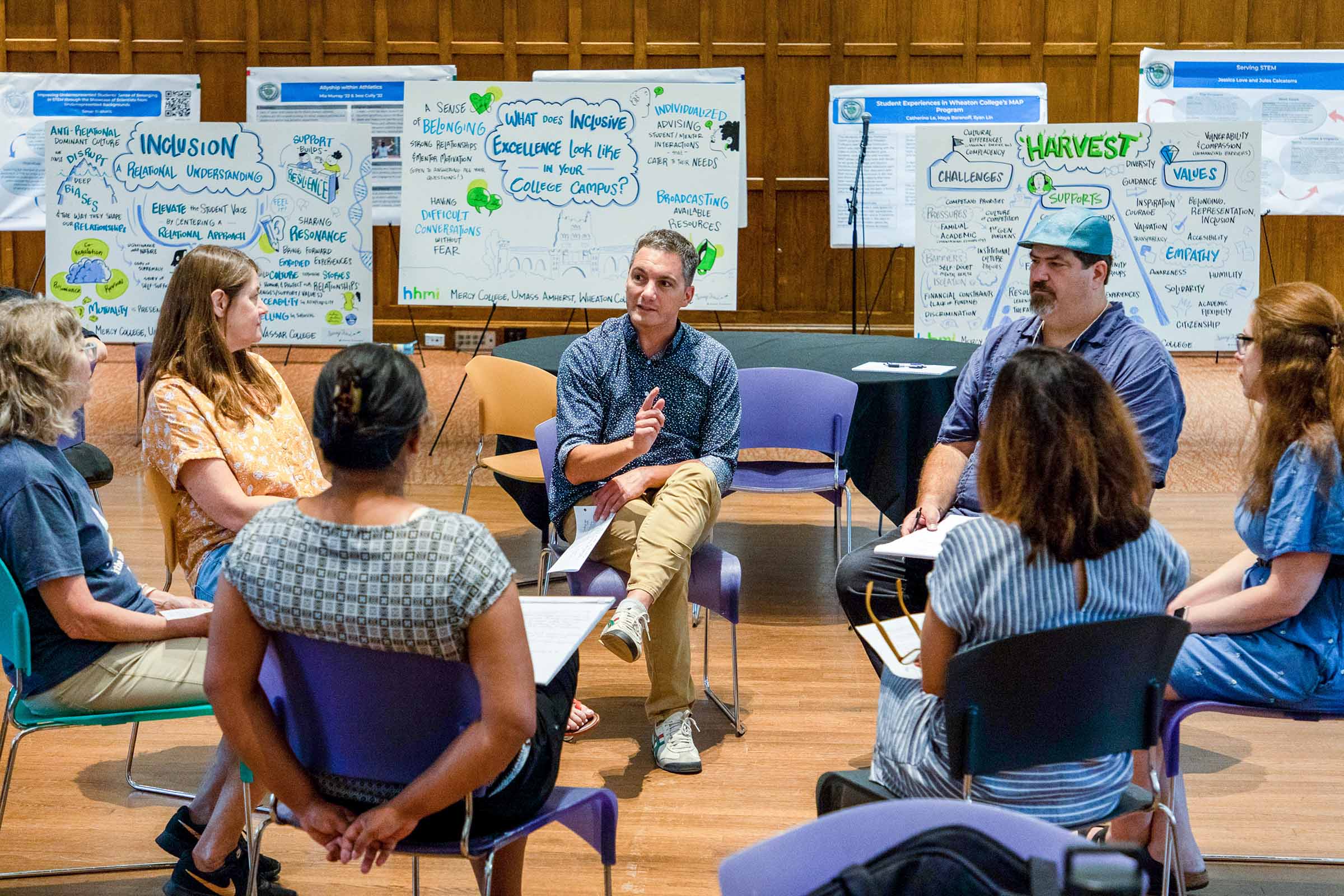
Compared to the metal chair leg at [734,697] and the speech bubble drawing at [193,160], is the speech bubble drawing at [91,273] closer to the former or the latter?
the speech bubble drawing at [193,160]

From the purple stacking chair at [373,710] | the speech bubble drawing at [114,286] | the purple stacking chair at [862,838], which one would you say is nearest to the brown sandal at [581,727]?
the purple stacking chair at [373,710]

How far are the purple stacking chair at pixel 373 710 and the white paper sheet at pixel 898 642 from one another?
0.63m

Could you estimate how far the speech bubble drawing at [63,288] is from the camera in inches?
261

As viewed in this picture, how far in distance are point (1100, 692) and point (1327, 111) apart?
793 cm

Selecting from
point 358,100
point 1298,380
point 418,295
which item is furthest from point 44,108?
point 1298,380

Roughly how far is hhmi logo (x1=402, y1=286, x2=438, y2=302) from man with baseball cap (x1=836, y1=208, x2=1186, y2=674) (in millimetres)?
4152

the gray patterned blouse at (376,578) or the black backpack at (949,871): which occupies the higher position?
the gray patterned blouse at (376,578)

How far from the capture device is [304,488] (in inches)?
110

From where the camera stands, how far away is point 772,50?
8984 mm

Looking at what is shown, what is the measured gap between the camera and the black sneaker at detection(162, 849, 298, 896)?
233cm

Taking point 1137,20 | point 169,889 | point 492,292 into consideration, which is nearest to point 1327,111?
point 1137,20

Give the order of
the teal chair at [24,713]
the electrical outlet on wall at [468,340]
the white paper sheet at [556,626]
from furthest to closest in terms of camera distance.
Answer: the electrical outlet on wall at [468,340], the teal chair at [24,713], the white paper sheet at [556,626]

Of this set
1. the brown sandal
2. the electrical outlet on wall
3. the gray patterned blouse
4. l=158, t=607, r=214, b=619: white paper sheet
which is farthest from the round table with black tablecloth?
the electrical outlet on wall

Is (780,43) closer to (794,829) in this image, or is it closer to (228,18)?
(228,18)
